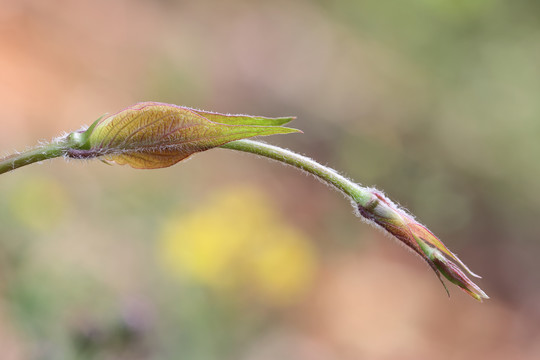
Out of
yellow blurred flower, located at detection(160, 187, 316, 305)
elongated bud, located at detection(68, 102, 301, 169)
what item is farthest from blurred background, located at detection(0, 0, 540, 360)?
elongated bud, located at detection(68, 102, 301, 169)

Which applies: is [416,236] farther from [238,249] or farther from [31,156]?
[238,249]

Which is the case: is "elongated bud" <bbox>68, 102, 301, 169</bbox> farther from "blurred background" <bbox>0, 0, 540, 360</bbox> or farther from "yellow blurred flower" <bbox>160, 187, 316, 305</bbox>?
"yellow blurred flower" <bbox>160, 187, 316, 305</bbox>

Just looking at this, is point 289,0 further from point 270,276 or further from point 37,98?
point 270,276

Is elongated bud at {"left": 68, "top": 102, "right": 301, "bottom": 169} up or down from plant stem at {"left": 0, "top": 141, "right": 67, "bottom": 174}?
up

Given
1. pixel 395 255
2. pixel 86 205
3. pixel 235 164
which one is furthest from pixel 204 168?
pixel 395 255

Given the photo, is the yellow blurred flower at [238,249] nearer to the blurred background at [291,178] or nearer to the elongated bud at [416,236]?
the blurred background at [291,178]

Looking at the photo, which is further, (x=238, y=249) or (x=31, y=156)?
(x=238, y=249)

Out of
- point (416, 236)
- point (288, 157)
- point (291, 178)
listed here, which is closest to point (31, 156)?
point (288, 157)
